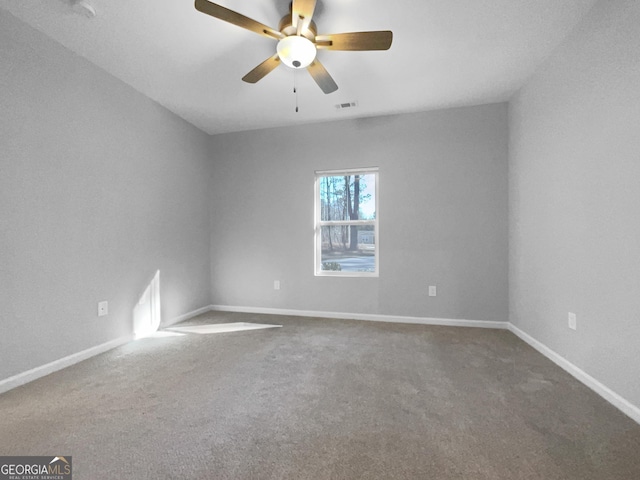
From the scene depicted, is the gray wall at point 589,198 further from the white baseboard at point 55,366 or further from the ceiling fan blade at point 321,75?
the white baseboard at point 55,366

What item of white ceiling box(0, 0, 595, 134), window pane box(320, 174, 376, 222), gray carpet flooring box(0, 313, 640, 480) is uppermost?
white ceiling box(0, 0, 595, 134)

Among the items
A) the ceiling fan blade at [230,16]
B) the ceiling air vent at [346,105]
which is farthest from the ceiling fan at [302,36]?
the ceiling air vent at [346,105]

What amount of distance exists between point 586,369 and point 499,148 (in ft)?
7.56

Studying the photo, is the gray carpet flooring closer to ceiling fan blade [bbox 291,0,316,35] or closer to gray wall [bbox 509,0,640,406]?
gray wall [bbox 509,0,640,406]

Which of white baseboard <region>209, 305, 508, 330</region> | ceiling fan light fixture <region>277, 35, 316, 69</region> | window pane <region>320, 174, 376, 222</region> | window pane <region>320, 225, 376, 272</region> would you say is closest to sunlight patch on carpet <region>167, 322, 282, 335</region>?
white baseboard <region>209, 305, 508, 330</region>

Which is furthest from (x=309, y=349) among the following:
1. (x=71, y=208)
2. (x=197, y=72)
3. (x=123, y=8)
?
(x=123, y=8)

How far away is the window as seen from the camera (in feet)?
12.0

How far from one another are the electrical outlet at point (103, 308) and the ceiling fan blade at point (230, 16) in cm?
245

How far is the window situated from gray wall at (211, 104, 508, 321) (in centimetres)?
12

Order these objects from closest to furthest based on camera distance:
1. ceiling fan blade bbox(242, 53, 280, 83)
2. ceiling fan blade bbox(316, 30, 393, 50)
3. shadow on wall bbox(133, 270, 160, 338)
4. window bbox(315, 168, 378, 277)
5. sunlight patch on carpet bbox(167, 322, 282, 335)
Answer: ceiling fan blade bbox(316, 30, 393, 50), ceiling fan blade bbox(242, 53, 280, 83), shadow on wall bbox(133, 270, 160, 338), sunlight patch on carpet bbox(167, 322, 282, 335), window bbox(315, 168, 378, 277)

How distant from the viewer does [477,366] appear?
7.32 ft

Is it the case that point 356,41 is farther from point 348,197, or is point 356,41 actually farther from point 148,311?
point 148,311

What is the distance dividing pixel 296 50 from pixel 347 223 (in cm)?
220

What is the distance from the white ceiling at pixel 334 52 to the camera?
1.87m
